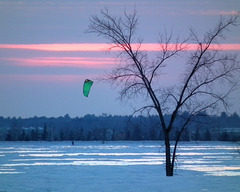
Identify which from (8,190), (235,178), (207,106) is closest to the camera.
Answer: (8,190)

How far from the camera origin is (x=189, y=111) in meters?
25.6

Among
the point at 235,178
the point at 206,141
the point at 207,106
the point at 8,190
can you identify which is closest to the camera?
the point at 8,190

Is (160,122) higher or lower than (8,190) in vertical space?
higher

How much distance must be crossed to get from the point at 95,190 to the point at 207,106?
26.7ft

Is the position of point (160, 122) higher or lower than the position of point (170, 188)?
higher

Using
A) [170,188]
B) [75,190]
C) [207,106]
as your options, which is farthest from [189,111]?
[75,190]

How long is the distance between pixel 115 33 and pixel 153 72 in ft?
7.99

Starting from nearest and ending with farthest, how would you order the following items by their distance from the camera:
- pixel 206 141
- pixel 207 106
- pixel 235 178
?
pixel 235 178 < pixel 207 106 < pixel 206 141

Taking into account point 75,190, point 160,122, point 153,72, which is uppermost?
point 153,72

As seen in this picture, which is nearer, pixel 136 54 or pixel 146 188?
pixel 146 188

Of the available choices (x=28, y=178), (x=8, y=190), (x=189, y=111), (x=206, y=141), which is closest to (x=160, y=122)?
(x=189, y=111)

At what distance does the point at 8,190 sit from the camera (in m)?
19.1

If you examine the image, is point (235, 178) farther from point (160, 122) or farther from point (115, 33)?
point (115, 33)

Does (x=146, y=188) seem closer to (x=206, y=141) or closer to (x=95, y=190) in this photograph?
(x=95, y=190)
